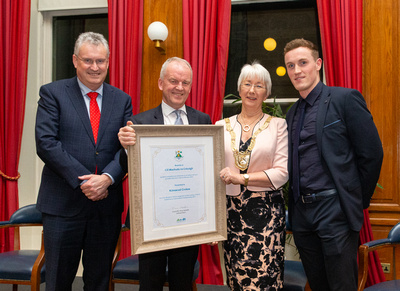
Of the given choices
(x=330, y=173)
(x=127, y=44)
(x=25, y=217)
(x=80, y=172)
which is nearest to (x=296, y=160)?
(x=330, y=173)

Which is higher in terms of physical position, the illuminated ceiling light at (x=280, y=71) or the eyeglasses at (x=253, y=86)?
the illuminated ceiling light at (x=280, y=71)

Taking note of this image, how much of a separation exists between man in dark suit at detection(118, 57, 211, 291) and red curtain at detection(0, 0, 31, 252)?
2224 millimetres

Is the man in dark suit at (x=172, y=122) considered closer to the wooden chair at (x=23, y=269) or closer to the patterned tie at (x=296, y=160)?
the patterned tie at (x=296, y=160)

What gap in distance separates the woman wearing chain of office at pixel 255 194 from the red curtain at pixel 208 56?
126 cm

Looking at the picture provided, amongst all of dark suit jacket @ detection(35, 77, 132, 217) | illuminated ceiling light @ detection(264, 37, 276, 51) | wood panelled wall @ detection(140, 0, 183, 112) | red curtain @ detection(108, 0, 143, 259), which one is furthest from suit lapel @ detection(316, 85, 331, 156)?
red curtain @ detection(108, 0, 143, 259)

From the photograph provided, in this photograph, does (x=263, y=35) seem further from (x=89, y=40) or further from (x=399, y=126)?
(x=89, y=40)

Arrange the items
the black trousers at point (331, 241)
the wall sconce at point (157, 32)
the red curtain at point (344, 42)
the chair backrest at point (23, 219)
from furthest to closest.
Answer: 1. the wall sconce at point (157, 32)
2. the red curtain at point (344, 42)
3. the chair backrest at point (23, 219)
4. the black trousers at point (331, 241)

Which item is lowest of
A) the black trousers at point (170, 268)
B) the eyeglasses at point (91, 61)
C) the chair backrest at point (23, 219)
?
the black trousers at point (170, 268)

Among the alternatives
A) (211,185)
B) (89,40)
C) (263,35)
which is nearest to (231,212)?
(211,185)

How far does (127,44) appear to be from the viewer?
346 centimetres

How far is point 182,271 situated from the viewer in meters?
1.93

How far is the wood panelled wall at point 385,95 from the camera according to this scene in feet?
10.1

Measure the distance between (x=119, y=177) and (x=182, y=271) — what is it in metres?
0.64

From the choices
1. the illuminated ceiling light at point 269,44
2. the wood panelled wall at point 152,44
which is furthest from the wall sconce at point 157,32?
the illuminated ceiling light at point 269,44
